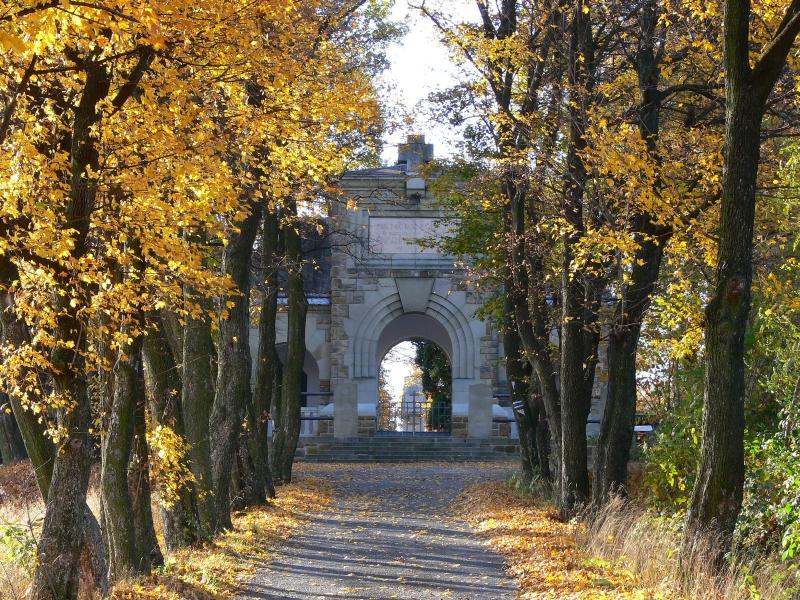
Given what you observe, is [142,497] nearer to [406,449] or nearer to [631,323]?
[631,323]

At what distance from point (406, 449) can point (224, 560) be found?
1978 centimetres

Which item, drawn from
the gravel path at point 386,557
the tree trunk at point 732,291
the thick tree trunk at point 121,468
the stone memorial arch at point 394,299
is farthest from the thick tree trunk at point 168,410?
the stone memorial arch at point 394,299

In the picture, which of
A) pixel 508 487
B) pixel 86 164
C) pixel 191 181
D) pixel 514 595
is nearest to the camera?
pixel 86 164

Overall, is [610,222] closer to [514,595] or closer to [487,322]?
[514,595]

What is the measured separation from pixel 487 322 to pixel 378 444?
463 centimetres

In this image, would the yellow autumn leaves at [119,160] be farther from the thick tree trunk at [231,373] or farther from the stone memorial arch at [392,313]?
the stone memorial arch at [392,313]

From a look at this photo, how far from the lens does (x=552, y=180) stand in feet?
49.1

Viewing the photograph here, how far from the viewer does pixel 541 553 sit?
11375mm

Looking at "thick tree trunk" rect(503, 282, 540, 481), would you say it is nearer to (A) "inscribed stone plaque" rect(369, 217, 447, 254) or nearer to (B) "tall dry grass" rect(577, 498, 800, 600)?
(B) "tall dry grass" rect(577, 498, 800, 600)

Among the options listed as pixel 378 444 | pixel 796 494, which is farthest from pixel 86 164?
pixel 378 444

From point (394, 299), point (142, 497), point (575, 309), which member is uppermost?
point (394, 299)

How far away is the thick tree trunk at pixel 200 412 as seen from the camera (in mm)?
12070

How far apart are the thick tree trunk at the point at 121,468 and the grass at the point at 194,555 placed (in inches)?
12.8

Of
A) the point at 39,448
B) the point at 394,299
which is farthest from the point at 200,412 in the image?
the point at 394,299
